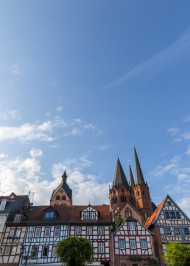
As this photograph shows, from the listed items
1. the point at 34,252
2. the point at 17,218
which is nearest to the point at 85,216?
the point at 34,252

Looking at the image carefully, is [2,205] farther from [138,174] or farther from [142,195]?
[138,174]

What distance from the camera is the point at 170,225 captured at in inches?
1186

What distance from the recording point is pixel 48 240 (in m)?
28.2

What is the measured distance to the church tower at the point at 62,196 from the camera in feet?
180

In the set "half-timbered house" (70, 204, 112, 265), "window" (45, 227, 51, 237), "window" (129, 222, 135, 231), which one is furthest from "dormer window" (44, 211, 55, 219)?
"window" (129, 222, 135, 231)

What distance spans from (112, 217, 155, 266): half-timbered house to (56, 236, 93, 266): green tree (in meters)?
8.43

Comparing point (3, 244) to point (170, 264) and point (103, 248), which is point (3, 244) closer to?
point (103, 248)

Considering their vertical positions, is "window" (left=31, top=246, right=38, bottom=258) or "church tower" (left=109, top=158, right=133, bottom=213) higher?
"church tower" (left=109, top=158, right=133, bottom=213)

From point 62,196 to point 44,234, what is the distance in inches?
1080

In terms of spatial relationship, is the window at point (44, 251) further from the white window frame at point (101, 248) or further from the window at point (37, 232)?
the white window frame at point (101, 248)

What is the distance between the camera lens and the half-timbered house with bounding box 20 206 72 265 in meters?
26.8

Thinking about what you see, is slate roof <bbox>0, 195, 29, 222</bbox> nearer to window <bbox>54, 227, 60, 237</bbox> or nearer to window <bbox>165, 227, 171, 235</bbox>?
window <bbox>54, 227, 60, 237</bbox>

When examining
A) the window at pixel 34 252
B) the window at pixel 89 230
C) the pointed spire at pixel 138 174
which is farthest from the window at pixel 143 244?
the pointed spire at pixel 138 174

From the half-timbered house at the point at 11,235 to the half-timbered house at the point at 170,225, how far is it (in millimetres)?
18660
